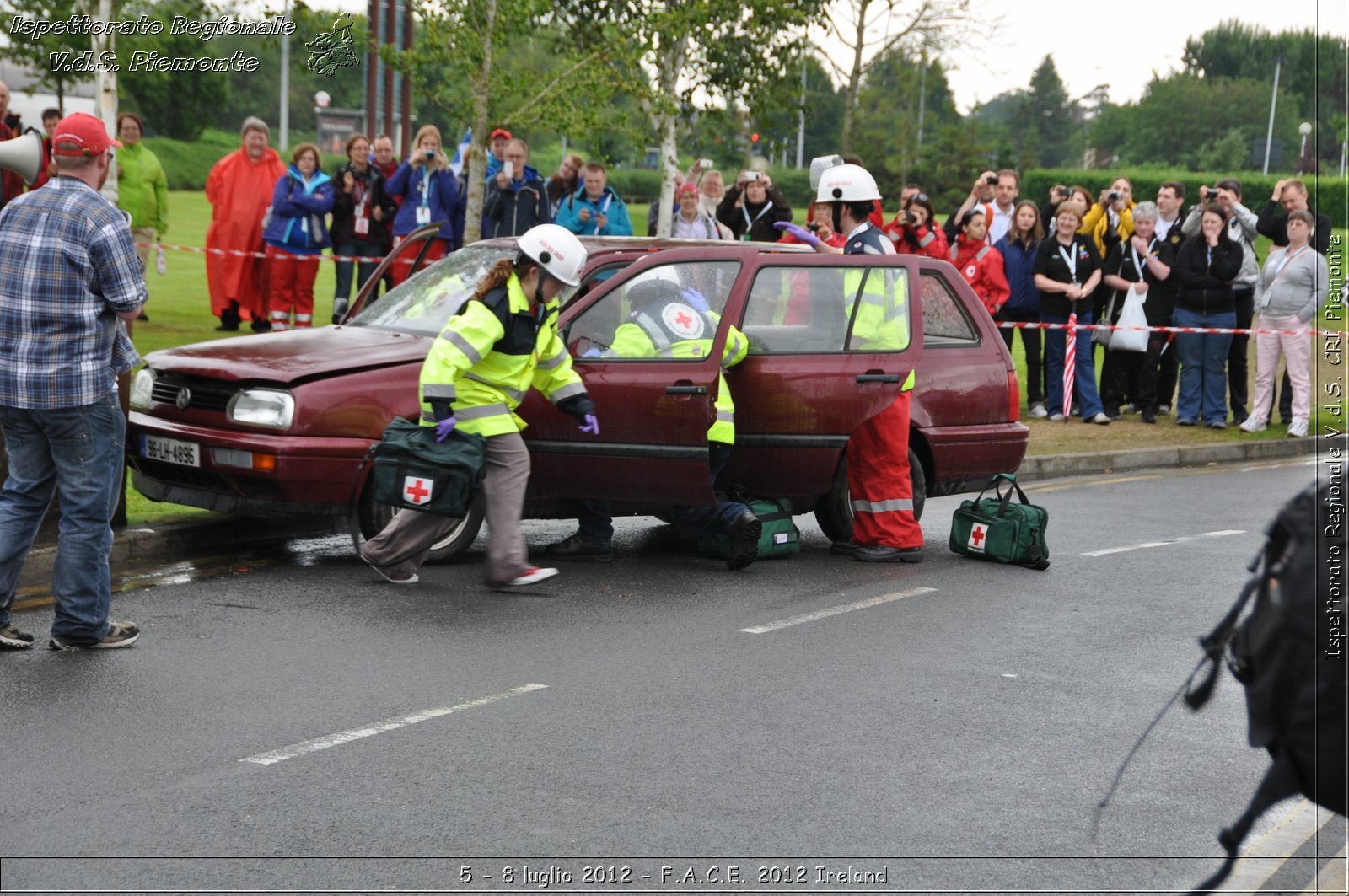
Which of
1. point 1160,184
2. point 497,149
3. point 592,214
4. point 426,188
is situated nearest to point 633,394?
point 592,214

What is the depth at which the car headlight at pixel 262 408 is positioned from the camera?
7.98 m

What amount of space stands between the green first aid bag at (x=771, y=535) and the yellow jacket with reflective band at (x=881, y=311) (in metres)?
0.98

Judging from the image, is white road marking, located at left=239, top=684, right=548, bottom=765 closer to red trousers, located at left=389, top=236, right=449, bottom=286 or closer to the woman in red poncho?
red trousers, located at left=389, top=236, right=449, bottom=286

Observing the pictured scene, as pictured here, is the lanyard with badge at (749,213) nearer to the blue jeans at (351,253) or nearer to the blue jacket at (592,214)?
the blue jacket at (592,214)

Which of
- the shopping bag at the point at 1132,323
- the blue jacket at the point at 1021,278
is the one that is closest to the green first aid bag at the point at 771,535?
the blue jacket at the point at 1021,278

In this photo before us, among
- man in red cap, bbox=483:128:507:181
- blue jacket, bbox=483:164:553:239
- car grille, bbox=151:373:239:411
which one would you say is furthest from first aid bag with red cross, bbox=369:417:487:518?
man in red cap, bbox=483:128:507:181

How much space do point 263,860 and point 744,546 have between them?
451cm

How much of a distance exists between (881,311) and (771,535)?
1411 mm

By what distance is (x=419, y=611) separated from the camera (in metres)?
7.28

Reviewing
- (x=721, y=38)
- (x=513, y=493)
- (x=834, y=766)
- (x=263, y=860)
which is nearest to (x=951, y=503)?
(x=513, y=493)

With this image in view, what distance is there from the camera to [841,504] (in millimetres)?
9219

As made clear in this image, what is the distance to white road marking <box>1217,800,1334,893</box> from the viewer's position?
172 inches

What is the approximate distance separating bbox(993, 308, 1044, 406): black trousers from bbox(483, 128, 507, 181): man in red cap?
5202mm

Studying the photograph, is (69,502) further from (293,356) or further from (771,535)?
(771,535)
